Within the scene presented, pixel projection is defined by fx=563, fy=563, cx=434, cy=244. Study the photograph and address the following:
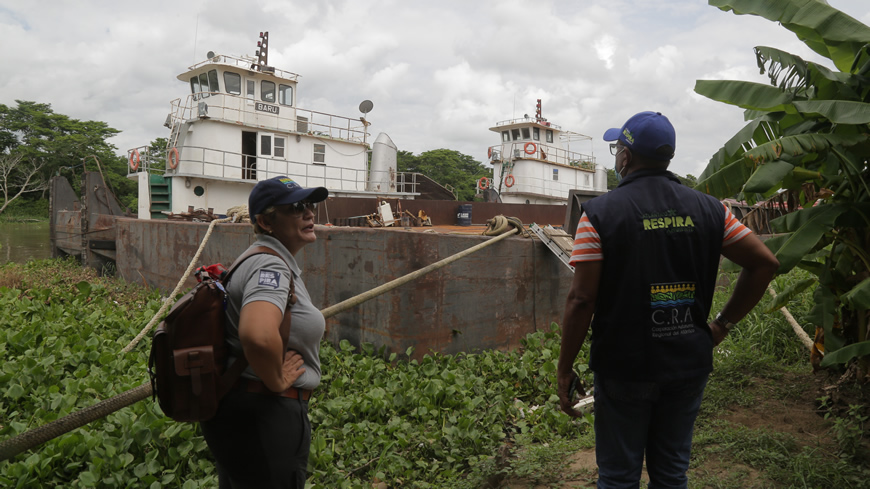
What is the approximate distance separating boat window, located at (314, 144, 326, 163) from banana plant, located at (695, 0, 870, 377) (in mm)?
12825

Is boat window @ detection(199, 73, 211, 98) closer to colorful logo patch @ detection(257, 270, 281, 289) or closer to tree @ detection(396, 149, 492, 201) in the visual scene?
colorful logo patch @ detection(257, 270, 281, 289)

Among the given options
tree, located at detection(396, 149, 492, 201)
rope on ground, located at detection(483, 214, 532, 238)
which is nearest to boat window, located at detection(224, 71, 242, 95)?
rope on ground, located at detection(483, 214, 532, 238)

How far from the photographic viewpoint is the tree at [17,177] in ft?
122

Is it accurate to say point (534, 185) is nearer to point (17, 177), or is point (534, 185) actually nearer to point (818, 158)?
point (818, 158)

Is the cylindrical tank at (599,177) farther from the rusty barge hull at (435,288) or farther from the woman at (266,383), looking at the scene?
the woman at (266,383)

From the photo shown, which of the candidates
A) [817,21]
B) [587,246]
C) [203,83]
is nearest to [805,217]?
[817,21]

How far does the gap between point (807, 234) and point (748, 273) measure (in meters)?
1.50

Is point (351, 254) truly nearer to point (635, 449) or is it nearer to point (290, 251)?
point (290, 251)

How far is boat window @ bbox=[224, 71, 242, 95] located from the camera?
1478cm

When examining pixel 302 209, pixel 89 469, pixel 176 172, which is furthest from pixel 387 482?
pixel 176 172

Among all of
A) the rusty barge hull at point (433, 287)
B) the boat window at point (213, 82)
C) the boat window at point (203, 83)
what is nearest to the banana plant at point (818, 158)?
the rusty barge hull at point (433, 287)

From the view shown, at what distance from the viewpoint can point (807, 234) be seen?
11.0 feet

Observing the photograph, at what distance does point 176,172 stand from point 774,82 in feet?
41.9

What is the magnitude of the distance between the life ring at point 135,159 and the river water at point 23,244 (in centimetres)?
598
